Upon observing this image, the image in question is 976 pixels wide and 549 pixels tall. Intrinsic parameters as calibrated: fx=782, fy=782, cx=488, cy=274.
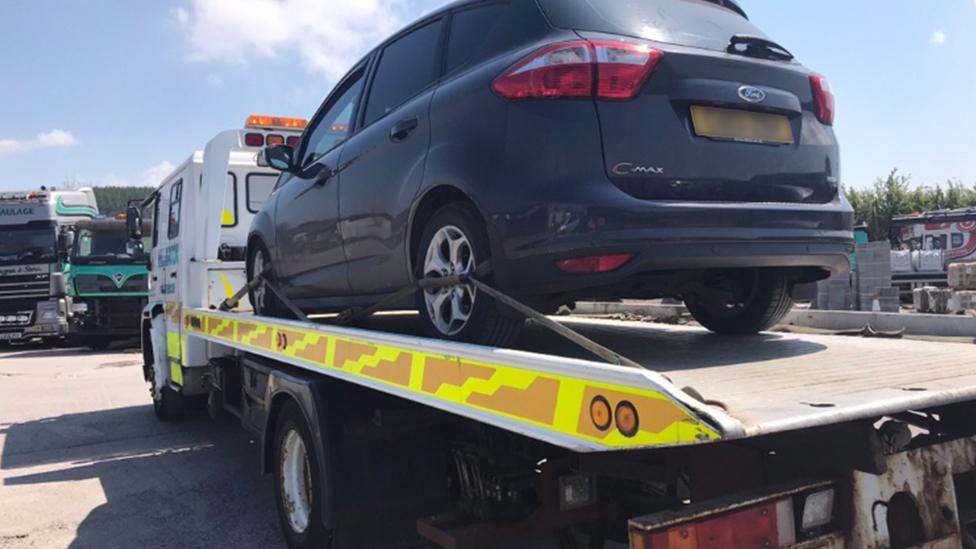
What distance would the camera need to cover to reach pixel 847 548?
2213 millimetres

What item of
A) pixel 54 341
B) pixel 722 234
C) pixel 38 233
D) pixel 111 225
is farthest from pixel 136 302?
pixel 722 234

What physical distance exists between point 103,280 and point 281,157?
14.1 metres

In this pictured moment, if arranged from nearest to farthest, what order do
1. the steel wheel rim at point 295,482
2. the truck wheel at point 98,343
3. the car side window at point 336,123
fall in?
the steel wheel rim at point 295,482 < the car side window at point 336,123 < the truck wheel at point 98,343

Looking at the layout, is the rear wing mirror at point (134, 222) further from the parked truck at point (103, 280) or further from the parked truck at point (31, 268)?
the parked truck at point (31, 268)

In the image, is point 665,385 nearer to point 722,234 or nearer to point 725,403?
point 725,403

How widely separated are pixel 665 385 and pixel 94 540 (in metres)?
4.22

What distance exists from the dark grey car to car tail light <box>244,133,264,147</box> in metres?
3.58

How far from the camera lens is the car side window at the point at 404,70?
3.71 m

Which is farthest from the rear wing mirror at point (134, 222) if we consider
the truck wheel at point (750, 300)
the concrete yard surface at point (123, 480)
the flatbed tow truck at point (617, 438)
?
the truck wheel at point (750, 300)

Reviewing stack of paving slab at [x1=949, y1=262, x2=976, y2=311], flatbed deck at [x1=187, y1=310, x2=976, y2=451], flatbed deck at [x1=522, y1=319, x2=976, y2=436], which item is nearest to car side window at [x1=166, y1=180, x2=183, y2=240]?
flatbed deck at [x1=187, y1=310, x2=976, y2=451]

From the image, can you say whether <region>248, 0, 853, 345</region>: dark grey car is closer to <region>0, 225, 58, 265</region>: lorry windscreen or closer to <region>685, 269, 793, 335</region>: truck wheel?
<region>685, 269, 793, 335</region>: truck wheel

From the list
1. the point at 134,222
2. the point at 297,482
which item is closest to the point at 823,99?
the point at 297,482

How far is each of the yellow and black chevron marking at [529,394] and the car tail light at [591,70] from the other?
1.03 metres

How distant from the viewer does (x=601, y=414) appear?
1993mm
